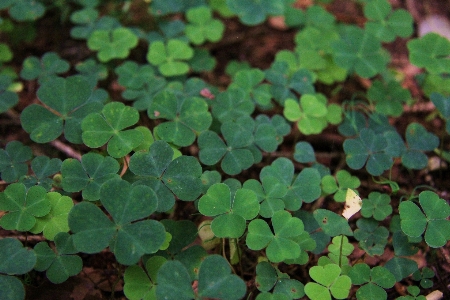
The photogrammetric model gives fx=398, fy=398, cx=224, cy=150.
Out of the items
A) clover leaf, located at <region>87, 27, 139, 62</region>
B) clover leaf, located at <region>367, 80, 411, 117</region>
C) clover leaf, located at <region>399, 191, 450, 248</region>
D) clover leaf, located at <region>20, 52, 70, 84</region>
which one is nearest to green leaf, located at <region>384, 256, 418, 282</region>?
clover leaf, located at <region>399, 191, 450, 248</region>

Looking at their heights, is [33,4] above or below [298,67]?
above

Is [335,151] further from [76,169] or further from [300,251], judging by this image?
[76,169]

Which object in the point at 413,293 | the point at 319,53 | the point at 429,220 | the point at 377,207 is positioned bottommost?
the point at 413,293

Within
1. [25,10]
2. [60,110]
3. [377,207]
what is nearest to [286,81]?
[377,207]

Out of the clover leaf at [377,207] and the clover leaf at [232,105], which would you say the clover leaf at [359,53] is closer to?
the clover leaf at [232,105]

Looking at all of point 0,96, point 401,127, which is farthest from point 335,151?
point 0,96

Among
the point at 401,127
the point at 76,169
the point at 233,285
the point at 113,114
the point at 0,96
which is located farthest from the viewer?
the point at 401,127

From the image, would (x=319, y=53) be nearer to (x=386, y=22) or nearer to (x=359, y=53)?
(x=359, y=53)
